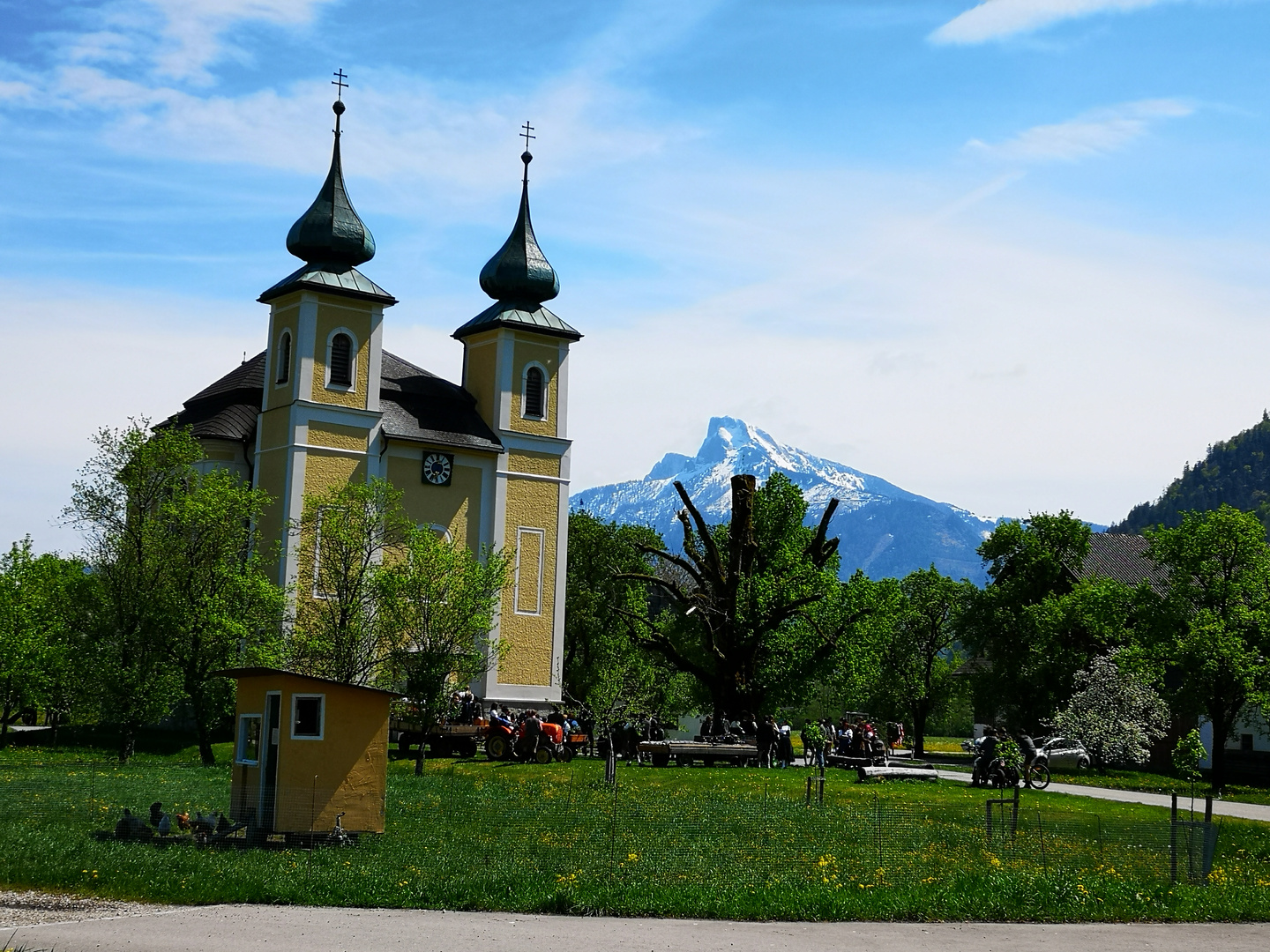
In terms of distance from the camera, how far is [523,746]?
1503 inches

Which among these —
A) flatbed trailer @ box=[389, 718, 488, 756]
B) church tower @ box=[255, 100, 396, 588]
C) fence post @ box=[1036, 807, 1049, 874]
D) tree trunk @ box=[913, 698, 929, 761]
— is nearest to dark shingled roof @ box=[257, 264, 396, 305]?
church tower @ box=[255, 100, 396, 588]

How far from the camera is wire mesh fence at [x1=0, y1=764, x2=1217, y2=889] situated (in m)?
17.5

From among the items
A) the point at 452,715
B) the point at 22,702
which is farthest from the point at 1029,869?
the point at 22,702

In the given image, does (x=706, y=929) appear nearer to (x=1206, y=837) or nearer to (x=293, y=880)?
(x=293, y=880)

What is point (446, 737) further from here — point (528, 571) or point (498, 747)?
point (528, 571)

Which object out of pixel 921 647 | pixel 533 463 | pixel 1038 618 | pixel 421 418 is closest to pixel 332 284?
pixel 421 418

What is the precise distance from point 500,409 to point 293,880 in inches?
1611

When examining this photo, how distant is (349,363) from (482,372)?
265 inches

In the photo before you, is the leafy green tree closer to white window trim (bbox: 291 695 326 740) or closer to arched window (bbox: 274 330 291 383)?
arched window (bbox: 274 330 291 383)

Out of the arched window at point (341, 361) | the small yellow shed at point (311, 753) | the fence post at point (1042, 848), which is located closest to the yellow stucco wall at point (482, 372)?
the arched window at point (341, 361)

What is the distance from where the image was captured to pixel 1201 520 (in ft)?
157

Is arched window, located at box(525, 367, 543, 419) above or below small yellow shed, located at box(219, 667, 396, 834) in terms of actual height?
above

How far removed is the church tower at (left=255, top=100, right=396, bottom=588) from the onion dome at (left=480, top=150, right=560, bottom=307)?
19.6 ft

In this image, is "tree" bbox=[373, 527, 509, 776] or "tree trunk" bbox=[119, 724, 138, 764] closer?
"tree trunk" bbox=[119, 724, 138, 764]
